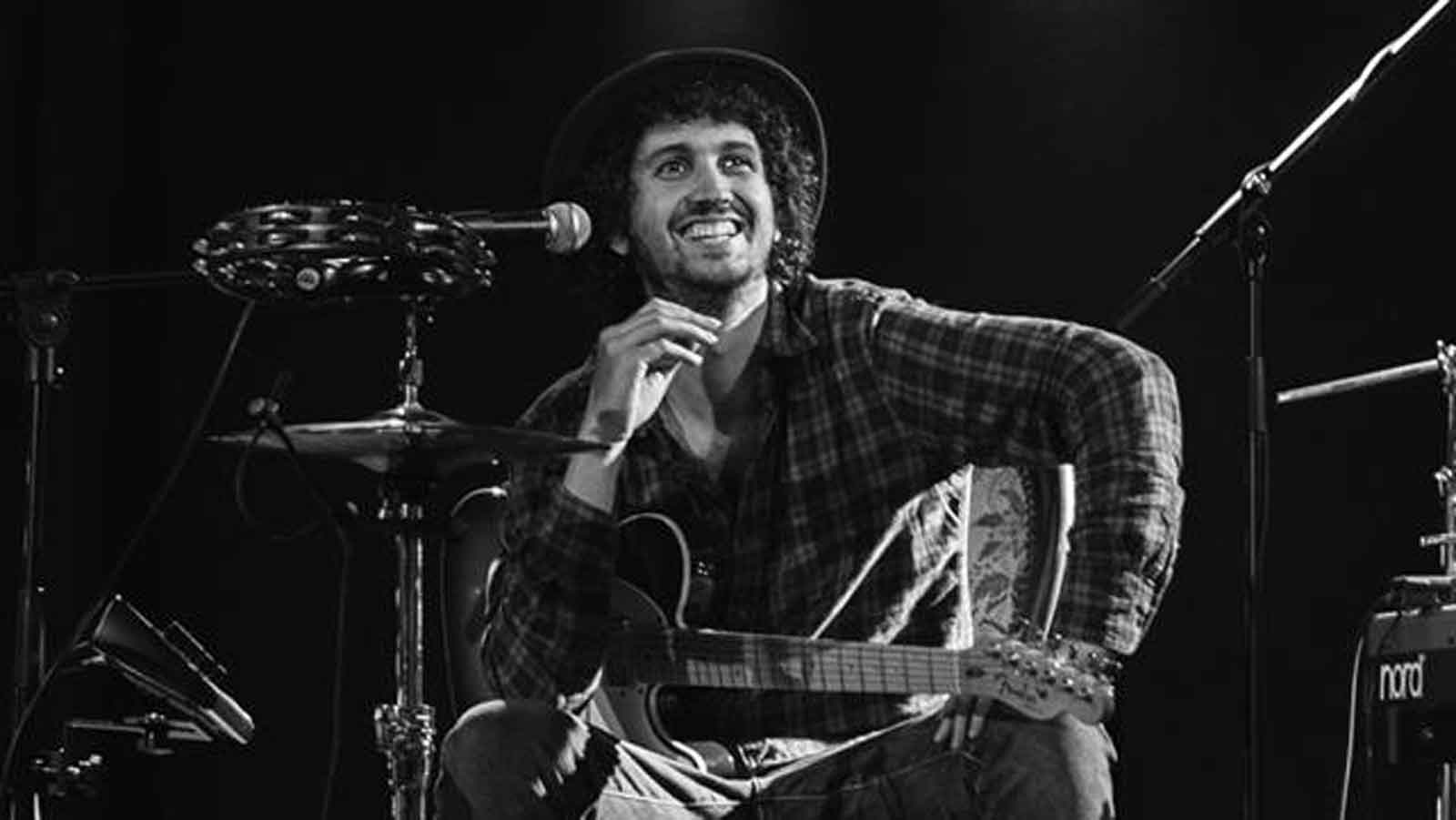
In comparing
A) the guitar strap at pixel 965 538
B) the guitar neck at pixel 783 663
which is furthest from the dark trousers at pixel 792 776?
the guitar strap at pixel 965 538

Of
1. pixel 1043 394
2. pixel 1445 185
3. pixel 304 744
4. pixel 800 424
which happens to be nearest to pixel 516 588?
pixel 800 424

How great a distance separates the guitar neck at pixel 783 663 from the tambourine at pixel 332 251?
66 centimetres

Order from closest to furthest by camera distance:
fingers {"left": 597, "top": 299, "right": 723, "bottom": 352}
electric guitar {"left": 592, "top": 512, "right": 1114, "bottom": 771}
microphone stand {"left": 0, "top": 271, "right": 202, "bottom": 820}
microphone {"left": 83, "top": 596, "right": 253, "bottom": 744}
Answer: electric guitar {"left": 592, "top": 512, "right": 1114, "bottom": 771} < fingers {"left": 597, "top": 299, "right": 723, "bottom": 352} < microphone {"left": 83, "top": 596, "right": 253, "bottom": 744} < microphone stand {"left": 0, "top": 271, "right": 202, "bottom": 820}

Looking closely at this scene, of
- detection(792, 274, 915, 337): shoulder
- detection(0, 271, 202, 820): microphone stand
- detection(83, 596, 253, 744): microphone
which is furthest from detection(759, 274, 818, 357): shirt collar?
detection(0, 271, 202, 820): microphone stand

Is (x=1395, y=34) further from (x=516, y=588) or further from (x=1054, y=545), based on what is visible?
(x=516, y=588)

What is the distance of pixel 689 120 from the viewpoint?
11.6 feet

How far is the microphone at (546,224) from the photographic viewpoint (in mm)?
2672

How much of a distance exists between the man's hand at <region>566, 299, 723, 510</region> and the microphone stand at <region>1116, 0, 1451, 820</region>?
0.95 meters

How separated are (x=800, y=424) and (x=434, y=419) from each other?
0.79m

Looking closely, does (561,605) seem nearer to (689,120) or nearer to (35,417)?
(689,120)

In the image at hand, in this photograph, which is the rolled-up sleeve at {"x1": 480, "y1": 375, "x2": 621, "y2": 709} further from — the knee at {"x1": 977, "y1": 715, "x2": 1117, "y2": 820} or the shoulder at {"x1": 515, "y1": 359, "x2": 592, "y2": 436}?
the knee at {"x1": 977, "y1": 715, "x2": 1117, "y2": 820}

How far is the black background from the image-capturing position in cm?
481

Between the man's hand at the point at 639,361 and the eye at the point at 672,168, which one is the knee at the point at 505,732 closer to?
the man's hand at the point at 639,361

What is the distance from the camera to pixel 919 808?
2.88 m
